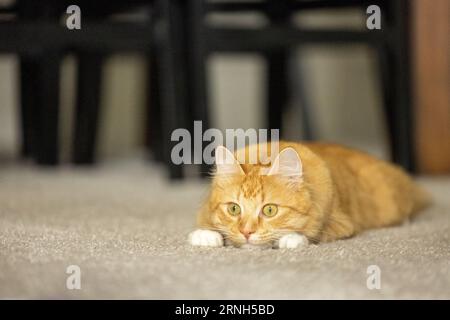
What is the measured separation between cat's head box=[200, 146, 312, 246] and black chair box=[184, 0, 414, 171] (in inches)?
26.4

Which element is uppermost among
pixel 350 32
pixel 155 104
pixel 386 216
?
pixel 350 32

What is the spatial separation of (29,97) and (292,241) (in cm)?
164

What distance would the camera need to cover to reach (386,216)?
1400mm

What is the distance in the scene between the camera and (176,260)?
3.14 ft

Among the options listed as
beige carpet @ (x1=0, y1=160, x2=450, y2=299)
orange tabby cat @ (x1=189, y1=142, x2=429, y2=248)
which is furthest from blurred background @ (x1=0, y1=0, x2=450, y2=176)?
orange tabby cat @ (x1=189, y1=142, x2=429, y2=248)

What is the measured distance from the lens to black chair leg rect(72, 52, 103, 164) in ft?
7.78

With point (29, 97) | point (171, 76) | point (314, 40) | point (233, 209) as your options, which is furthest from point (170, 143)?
point (29, 97)

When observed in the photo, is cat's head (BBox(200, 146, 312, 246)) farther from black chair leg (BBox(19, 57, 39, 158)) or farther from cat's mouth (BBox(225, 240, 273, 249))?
black chair leg (BBox(19, 57, 39, 158))

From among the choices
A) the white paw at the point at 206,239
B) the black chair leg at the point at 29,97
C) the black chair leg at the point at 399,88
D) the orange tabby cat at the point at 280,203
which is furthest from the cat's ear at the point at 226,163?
the black chair leg at the point at 29,97

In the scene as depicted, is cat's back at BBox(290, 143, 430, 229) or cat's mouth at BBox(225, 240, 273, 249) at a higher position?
cat's back at BBox(290, 143, 430, 229)

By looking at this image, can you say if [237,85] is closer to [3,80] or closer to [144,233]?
[3,80]

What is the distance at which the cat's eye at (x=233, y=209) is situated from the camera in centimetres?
114

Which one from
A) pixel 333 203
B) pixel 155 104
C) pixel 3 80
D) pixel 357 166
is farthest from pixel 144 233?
pixel 3 80

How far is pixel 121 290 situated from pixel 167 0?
3.76ft
